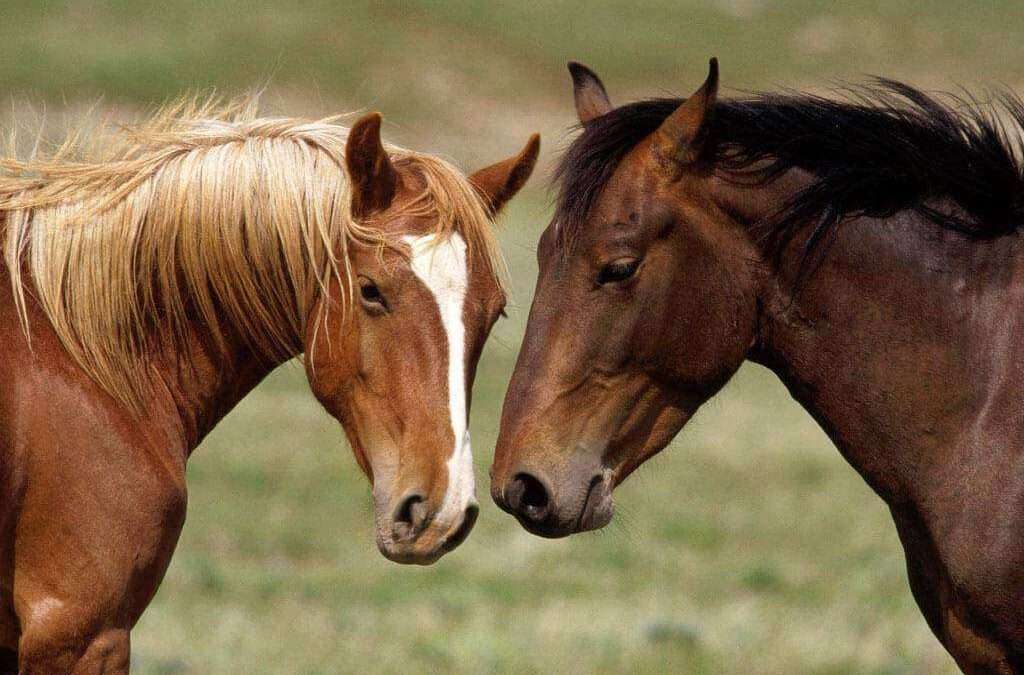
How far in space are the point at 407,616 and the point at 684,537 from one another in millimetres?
3215

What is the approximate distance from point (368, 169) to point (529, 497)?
1.10 m

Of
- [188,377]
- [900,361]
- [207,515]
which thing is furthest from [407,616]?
[900,361]

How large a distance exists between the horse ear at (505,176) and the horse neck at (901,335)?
993mm

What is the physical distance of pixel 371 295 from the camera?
160 inches

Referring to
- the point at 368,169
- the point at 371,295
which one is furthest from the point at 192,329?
the point at 368,169

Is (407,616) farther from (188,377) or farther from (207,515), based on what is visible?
(188,377)

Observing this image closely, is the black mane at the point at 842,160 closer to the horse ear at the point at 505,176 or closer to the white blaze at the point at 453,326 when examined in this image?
the white blaze at the point at 453,326

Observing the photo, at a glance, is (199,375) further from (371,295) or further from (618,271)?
(618,271)

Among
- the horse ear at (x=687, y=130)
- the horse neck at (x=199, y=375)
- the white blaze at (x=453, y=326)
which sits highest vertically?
the horse ear at (x=687, y=130)

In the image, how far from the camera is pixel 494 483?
391cm

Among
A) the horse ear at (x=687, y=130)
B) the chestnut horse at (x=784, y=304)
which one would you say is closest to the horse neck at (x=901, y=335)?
the chestnut horse at (x=784, y=304)

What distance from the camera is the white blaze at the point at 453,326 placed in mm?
3848

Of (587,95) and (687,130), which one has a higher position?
(687,130)

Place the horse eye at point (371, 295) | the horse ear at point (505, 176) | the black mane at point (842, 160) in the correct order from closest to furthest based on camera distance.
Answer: the black mane at point (842, 160), the horse eye at point (371, 295), the horse ear at point (505, 176)
